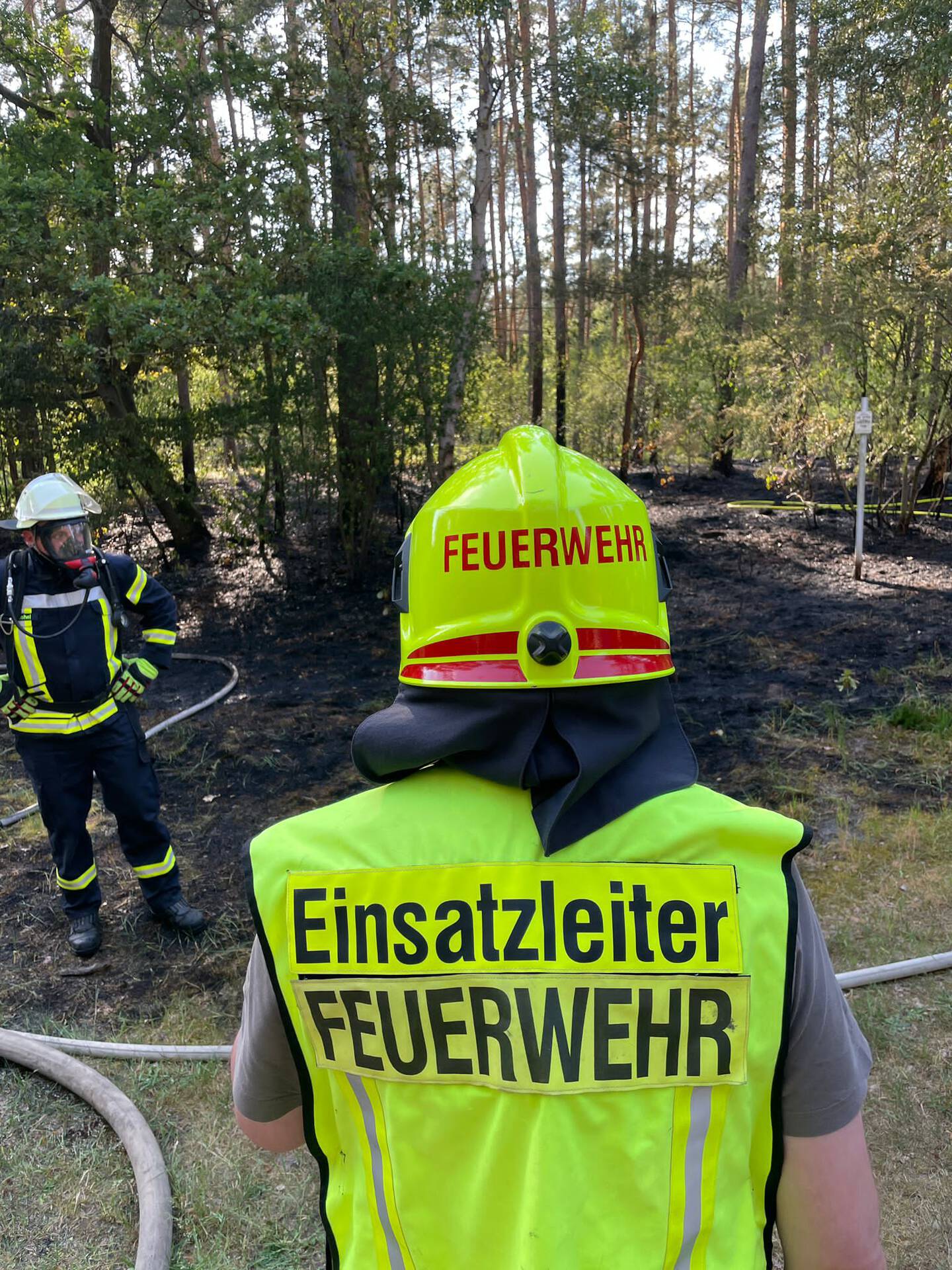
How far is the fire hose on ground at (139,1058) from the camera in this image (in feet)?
8.39

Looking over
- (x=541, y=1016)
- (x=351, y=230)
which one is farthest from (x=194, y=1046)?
(x=351, y=230)

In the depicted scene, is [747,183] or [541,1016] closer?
[541,1016]

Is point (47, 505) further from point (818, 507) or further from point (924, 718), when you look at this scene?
point (818, 507)

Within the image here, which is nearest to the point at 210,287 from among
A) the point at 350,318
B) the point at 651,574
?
the point at 350,318

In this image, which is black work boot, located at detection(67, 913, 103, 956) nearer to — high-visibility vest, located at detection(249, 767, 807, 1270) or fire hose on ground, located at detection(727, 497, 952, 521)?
high-visibility vest, located at detection(249, 767, 807, 1270)

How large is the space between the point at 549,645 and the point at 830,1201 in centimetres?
68

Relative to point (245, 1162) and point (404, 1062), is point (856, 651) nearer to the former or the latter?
point (245, 1162)

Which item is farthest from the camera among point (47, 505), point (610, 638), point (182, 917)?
point (182, 917)

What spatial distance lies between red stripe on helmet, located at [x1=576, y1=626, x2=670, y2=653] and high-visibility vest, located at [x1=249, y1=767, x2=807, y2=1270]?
18cm

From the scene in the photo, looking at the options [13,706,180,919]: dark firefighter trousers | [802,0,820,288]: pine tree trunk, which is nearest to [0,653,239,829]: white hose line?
[13,706,180,919]: dark firefighter trousers

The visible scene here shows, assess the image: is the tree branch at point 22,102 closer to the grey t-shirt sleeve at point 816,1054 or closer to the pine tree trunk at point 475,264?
the pine tree trunk at point 475,264

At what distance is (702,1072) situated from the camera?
0.96m

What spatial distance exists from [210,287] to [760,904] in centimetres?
827

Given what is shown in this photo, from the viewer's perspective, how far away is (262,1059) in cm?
115
